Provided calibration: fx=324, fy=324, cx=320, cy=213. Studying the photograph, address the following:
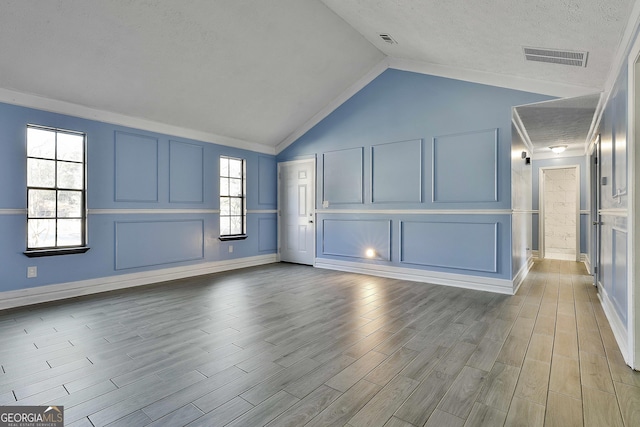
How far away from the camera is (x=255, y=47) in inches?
164

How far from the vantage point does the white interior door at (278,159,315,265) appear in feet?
20.5

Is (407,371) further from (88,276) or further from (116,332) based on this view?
(88,276)

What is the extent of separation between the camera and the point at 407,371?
212cm

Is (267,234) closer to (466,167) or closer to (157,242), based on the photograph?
(157,242)

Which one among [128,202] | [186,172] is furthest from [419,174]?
[128,202]

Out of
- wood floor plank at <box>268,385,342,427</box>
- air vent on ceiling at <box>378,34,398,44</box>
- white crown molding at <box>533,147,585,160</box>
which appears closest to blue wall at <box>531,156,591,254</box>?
white crown molding at <box>533,147,585,160</box>

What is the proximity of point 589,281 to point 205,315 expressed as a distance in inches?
216

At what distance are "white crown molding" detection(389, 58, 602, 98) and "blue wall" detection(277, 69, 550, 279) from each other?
0.25 ft

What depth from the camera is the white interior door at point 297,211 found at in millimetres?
6250

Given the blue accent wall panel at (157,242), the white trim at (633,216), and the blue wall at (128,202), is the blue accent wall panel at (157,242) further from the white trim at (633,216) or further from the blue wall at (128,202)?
the white trim at (633,216)

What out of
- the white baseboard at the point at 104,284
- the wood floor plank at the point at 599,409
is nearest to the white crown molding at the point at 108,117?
the white baseboard at the point at 104,284

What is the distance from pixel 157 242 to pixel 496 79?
5.23 meters

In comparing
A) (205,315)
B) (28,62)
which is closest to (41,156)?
(28,62)

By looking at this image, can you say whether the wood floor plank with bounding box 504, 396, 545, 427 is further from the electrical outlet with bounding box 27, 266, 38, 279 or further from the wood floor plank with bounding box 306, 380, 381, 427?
the electrical outlet with bounding box 27, 266, 38, 279
